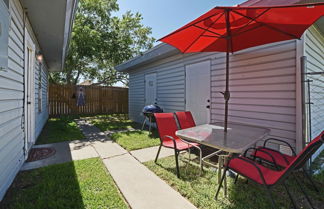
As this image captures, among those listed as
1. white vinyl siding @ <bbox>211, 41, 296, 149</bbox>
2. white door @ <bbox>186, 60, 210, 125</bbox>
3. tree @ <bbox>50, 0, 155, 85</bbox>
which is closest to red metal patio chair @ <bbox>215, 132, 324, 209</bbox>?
white vinyl siding @ <bbox>211, 41, 296, 149</bbox>

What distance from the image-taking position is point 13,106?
2250 mm

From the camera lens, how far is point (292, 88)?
2645mm

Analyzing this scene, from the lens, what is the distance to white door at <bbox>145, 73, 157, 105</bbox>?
643cm

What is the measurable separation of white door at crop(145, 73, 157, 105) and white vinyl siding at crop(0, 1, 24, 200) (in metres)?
4.27

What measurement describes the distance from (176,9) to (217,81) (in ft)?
15.9

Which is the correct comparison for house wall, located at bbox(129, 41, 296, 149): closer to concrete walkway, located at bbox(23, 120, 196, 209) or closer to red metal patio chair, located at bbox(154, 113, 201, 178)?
red metal patio chair, located at bbox(154, 113, 201, 178)

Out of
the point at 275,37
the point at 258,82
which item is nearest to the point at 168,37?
the point at 275,37

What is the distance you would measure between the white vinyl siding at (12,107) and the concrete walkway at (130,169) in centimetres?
53

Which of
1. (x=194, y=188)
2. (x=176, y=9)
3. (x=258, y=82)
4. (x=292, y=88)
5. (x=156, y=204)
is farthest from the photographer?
(x=176, y=9)

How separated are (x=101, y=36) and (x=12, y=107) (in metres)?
10.1

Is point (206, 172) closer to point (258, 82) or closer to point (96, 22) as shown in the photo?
point (258, 82)

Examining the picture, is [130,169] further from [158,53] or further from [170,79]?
[158,53]

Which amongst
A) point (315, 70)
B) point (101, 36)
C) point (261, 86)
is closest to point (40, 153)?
point (261, 86)

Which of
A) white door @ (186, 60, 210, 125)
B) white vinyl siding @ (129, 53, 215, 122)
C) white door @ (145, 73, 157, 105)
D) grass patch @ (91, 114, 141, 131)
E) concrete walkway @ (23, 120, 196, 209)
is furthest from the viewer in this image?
white door @ (145, 73, 157, 105)
